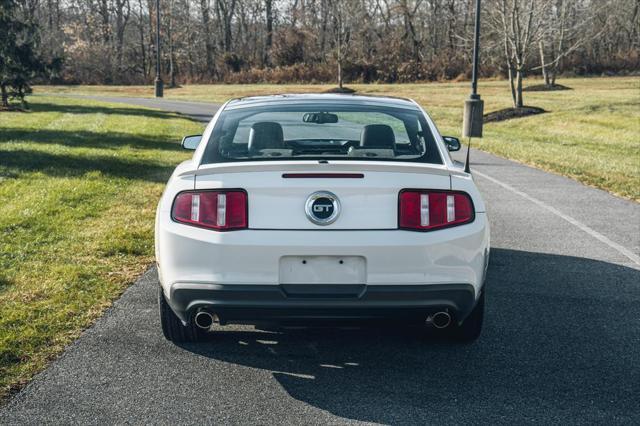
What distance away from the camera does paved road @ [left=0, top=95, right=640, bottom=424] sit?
13.1 feet

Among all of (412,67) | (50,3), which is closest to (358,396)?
(412,67)

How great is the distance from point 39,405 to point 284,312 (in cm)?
127

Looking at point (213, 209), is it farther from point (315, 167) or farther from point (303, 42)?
point (303, 42)

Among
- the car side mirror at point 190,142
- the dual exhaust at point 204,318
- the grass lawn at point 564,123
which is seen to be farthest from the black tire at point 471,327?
the grass lawn at point 564,123

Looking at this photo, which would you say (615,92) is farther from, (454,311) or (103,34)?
(103,34)

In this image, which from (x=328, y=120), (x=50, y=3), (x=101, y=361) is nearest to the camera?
(x=101, y=361)

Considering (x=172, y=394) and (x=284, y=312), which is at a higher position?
(x=284, y=312)

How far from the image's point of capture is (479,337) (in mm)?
5316

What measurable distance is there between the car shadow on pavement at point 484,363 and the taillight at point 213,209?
891 millimetres

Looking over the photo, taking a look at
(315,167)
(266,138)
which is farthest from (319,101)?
(315,167)

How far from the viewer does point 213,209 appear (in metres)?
4.38

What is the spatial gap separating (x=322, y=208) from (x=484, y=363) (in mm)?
1372

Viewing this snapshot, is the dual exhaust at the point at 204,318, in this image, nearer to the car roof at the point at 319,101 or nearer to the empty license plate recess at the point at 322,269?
the empty license plate recess at the point at 322,269

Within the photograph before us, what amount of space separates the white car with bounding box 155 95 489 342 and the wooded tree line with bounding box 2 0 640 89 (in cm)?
4744
